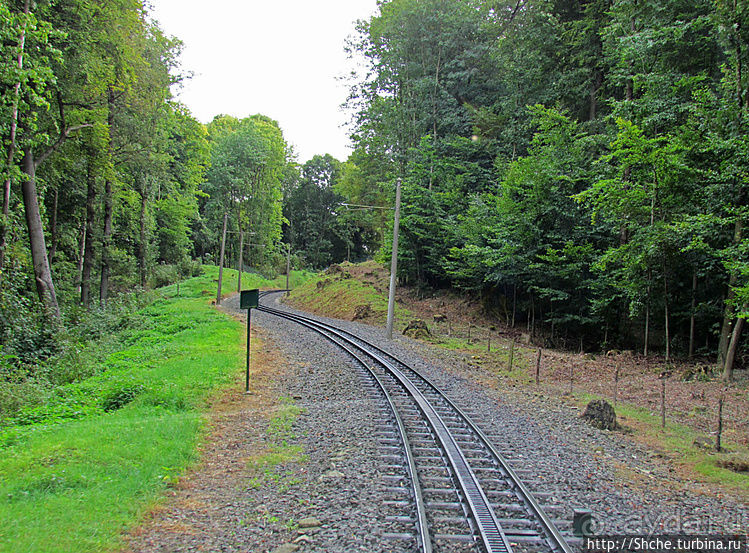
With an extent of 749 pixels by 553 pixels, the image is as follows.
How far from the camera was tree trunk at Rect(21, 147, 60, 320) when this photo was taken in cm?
1473

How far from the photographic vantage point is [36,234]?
1520cm

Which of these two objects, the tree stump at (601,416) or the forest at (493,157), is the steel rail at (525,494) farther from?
the forest at (493,157)

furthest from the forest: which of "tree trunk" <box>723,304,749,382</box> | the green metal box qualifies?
the green metal box

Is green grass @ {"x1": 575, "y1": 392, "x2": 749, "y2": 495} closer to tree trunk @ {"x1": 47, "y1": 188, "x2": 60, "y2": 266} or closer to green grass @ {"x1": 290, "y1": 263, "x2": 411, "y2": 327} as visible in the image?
green grass @ {"x1": 290, "y1": 263, "x2": 411, "y2": 327}

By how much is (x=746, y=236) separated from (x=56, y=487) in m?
16.3

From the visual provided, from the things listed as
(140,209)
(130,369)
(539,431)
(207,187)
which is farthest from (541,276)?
(207,187)

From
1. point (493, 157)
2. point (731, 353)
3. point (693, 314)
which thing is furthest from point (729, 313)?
point (493, 157)

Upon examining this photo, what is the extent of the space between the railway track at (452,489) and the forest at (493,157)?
784 centimetres

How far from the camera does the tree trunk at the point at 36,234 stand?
14.7m

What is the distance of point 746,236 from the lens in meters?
12.7

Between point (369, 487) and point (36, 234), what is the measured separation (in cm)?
1528

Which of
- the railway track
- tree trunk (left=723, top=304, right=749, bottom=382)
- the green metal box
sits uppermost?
the green metal box

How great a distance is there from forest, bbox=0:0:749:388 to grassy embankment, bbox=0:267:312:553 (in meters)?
3.91

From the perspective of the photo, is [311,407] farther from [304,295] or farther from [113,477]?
[304,295]
